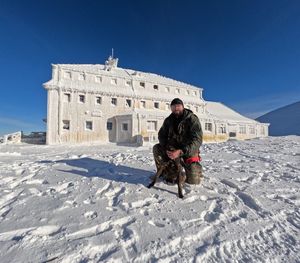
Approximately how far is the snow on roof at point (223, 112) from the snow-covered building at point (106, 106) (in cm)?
415

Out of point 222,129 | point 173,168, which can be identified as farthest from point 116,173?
point 222,129

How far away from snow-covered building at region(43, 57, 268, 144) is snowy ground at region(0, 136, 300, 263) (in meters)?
18.9

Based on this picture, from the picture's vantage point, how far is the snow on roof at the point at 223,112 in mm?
34406

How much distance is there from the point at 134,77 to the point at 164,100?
5.58 metres

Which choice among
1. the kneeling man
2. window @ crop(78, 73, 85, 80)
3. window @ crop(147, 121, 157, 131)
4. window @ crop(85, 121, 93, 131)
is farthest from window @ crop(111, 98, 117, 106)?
the kneeling man

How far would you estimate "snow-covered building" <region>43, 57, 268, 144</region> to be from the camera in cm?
2334

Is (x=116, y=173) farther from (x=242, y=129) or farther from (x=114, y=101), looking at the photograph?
(x=242, y=129)

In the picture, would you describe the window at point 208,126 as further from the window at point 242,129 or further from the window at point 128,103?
the window at point 128,103

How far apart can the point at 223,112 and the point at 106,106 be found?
22829 mm

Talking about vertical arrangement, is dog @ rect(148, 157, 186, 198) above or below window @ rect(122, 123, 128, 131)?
below

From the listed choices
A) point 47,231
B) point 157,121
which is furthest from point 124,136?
point 47,231

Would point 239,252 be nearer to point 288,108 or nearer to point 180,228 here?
point 180,228

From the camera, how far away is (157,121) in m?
26.0

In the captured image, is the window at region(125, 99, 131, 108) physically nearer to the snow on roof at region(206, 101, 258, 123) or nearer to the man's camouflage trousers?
the snow on roof at region(206, 101, 258, 123)
